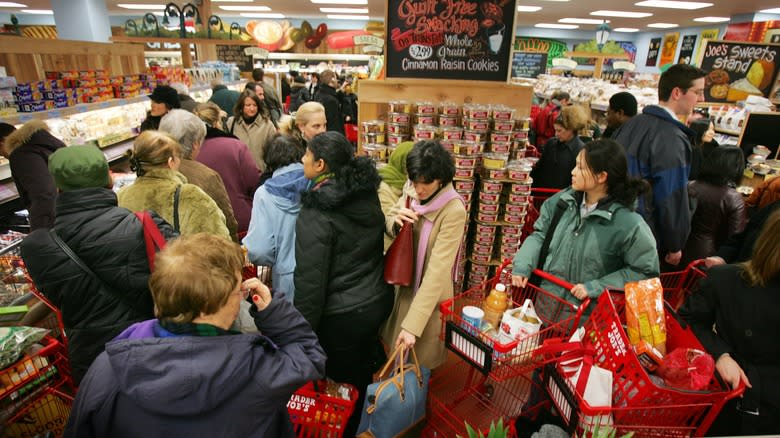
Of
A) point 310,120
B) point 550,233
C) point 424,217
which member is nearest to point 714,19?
point 310,120

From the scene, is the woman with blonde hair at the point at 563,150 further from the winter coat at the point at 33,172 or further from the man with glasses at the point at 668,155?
the winter coat at the point at 33,172

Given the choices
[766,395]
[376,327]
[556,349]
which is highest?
[556,349]

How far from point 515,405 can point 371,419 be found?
1.07 metres

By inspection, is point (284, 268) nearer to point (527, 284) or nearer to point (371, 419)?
point (371, 419)

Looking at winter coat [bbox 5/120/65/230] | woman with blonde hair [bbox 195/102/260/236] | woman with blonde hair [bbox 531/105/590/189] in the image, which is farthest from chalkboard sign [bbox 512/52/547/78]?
winter coat [bbox 5/120/65/230]

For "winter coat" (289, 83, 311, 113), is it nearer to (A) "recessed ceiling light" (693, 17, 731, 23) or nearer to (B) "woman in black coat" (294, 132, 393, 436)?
(B) "woman in black coat" (294, 132, 393, 436)

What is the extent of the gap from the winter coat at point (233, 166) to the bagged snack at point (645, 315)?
2821 millimetres

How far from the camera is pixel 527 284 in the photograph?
2.35 meters

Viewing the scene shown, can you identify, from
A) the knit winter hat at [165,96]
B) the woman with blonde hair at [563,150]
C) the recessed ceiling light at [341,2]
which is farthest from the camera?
the recessed ceiling light at [341,2]

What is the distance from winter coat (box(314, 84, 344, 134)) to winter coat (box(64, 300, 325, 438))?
21.1 ft

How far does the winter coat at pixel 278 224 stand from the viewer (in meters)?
2.35

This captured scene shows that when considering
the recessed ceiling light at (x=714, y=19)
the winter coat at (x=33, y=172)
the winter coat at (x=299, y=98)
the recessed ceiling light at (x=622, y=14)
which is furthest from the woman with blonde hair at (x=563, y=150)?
the recessed ceiling light at (x=714, y=19)

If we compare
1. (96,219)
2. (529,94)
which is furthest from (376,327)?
(529,94)

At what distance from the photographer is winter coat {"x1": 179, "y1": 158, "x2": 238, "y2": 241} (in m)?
2.81
